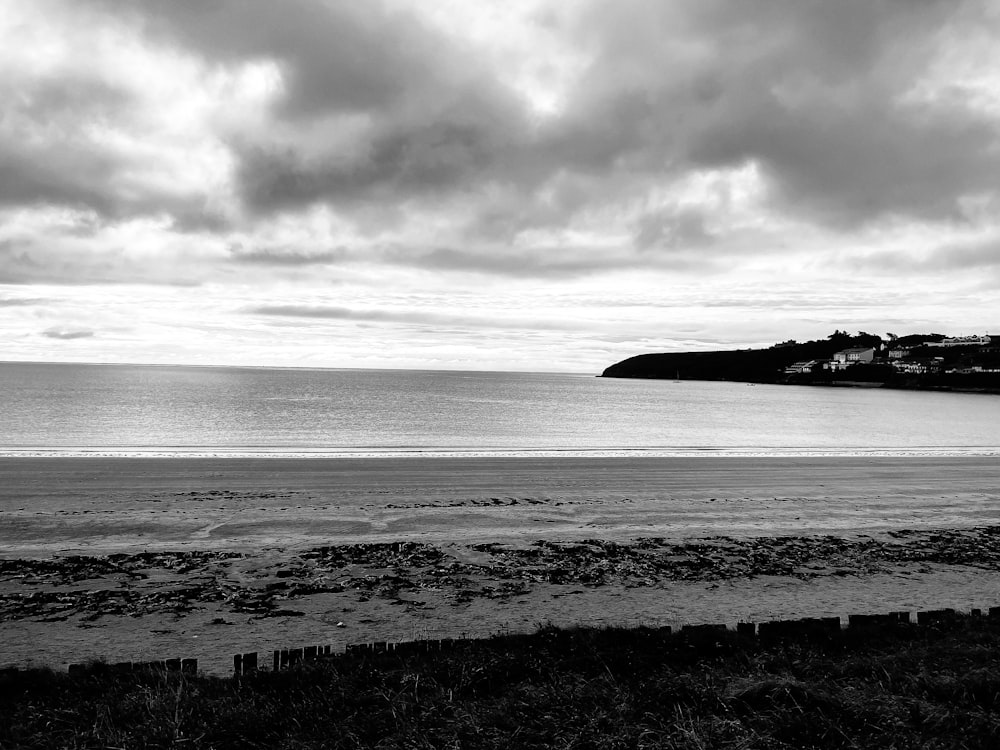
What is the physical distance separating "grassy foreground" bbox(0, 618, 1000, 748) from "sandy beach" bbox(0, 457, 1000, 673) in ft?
7.12

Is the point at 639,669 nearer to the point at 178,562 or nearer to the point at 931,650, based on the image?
the point at 931,650

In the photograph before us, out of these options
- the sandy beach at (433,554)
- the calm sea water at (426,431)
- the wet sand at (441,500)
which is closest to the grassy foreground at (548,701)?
the sandy beach at (433,554)

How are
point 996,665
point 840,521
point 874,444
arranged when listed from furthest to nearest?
point 874,444 < point 840,521 < point 996,665

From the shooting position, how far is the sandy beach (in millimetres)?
8984

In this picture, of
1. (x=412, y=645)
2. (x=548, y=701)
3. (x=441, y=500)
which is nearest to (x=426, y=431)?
(x=441, y=500)

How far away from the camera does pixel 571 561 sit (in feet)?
40.3

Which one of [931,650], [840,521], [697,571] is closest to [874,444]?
[840,521]

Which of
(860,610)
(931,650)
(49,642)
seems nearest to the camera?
(931,650)

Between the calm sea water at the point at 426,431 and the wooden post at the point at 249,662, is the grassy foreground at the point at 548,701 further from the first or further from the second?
the calm sea water at the point at 426,431

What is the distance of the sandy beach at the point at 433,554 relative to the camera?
898 cm

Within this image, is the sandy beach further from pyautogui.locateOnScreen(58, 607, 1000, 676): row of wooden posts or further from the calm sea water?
the calm sea water

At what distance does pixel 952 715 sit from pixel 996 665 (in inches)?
56.1

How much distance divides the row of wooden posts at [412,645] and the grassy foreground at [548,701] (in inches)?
6.8

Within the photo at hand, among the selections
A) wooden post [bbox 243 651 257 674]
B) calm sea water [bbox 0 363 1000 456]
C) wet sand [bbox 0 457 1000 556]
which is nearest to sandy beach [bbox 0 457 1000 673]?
wet sand [bbox 0 457 1000 556]
